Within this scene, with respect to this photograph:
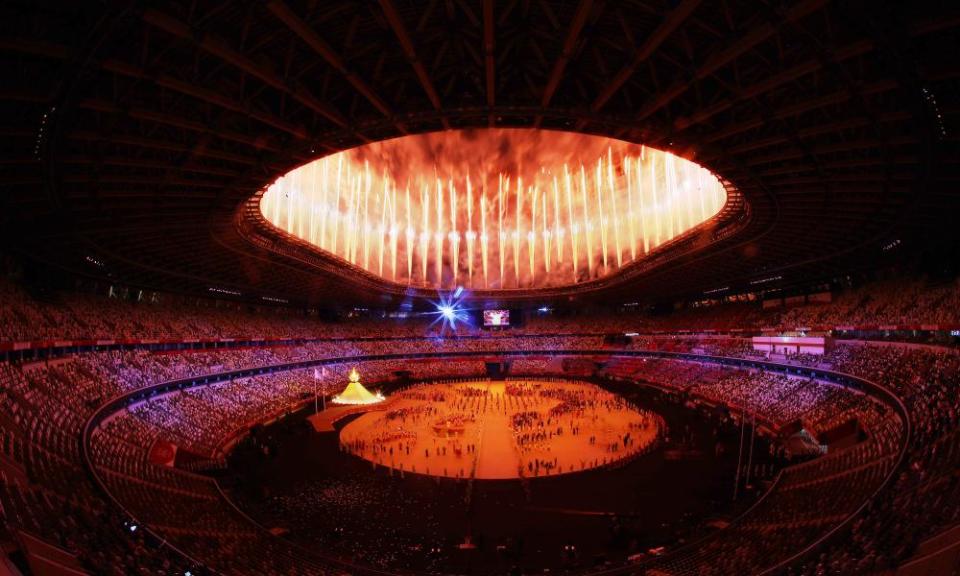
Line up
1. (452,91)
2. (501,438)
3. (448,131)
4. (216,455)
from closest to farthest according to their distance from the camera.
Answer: (452,91)
(448,131)
(216,455)
(501,438)

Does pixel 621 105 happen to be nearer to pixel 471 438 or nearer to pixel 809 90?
pixel 809 90

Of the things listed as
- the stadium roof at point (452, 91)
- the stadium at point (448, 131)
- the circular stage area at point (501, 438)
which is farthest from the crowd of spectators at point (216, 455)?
the circular stage area at point (501, 438)

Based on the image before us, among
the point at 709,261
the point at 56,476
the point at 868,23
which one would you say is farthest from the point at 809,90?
the point at 709,261

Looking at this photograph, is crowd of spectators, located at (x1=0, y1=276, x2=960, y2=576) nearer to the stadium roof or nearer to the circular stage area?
the stadium roof

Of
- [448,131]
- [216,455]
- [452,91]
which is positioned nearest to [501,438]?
[216,455]

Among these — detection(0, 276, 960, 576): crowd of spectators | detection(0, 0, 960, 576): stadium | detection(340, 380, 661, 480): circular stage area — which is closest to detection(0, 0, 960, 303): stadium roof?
detection(0, 0, 960, 576): stadium

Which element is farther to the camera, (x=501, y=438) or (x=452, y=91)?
(x=501, y=438)

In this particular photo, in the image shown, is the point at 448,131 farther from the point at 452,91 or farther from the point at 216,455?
the point at 216,455
